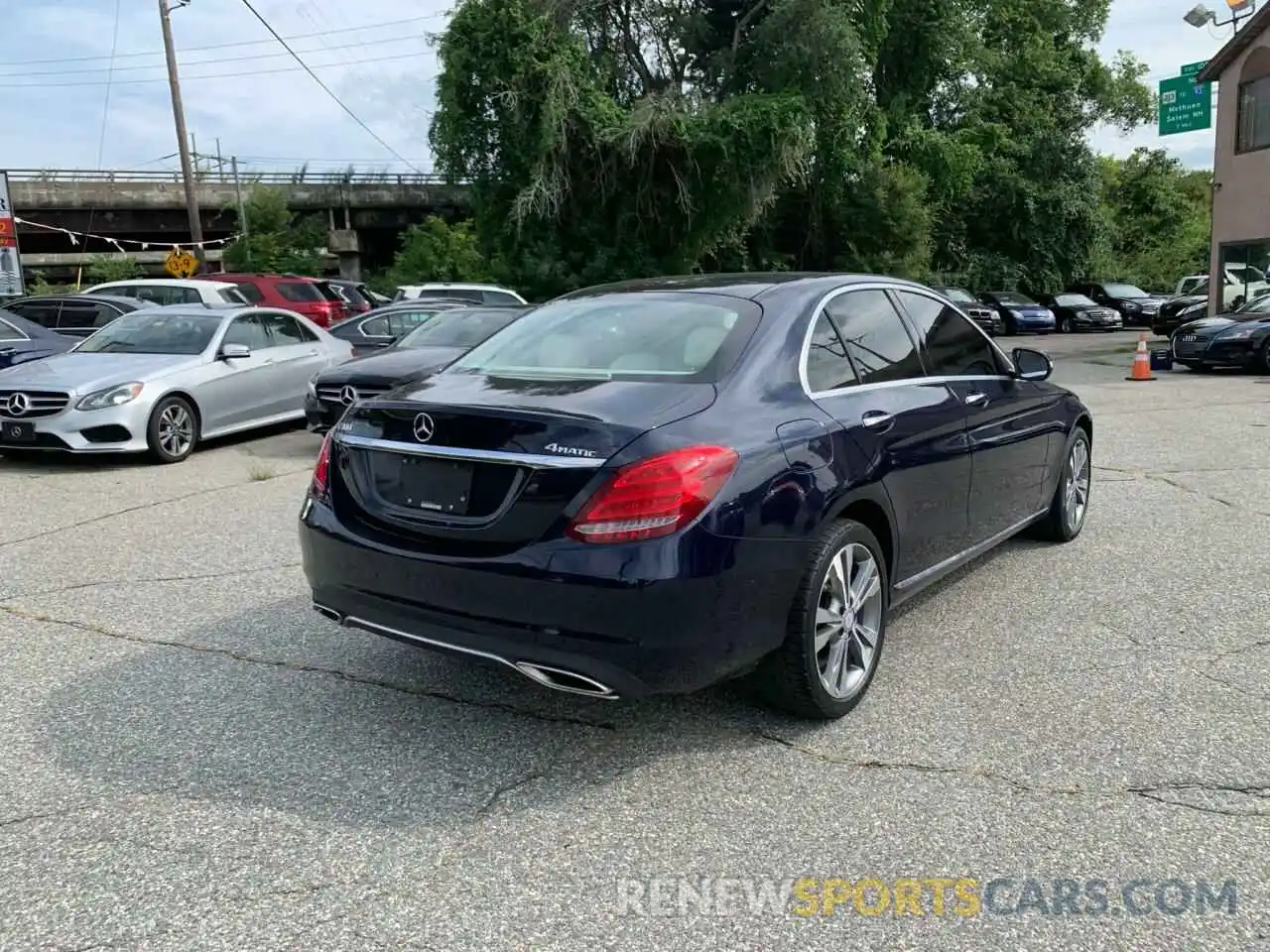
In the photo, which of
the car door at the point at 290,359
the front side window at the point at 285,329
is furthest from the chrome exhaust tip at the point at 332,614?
the front side window at the point at 285,329

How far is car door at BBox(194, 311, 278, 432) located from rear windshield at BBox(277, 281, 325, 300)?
10.0 m

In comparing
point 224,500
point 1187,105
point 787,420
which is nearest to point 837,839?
point 787,420

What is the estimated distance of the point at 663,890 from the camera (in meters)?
2.81

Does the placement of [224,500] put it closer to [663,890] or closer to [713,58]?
[663,890]

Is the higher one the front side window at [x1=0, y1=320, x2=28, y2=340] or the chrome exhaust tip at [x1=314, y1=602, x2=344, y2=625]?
the front side window at [x1=0, y1=320, x2=28, y2=340]

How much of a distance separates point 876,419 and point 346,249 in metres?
44.0

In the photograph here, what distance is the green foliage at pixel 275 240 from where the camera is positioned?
39469mm

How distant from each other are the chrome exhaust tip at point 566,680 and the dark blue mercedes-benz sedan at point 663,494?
1 centimetres

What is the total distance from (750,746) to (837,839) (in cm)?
65

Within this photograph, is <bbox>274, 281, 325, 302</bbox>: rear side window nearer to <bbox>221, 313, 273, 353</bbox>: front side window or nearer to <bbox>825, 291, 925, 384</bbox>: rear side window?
<bbox>221, 313, 273, 353</bbox>: front side window

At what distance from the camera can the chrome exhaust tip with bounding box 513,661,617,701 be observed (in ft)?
10.7

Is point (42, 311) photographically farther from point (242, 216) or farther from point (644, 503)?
point (242, 216)

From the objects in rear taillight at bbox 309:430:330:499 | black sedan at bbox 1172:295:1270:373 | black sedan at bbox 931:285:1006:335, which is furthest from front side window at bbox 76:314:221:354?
black sedan at bbox 931:285:1006:335

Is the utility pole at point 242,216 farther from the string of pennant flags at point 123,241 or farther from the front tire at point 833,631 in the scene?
the front tire at point 833,631
